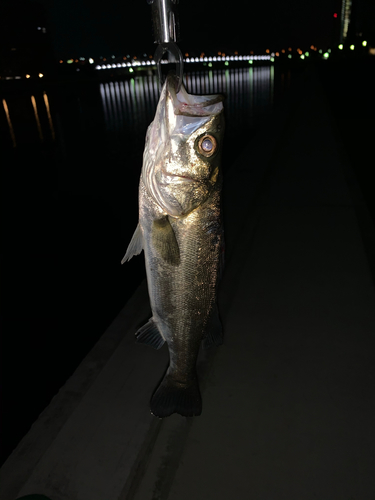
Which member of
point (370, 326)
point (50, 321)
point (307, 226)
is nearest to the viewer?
point (370, 326)

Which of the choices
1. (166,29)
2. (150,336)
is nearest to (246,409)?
(150,336)

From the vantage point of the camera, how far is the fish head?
157cm

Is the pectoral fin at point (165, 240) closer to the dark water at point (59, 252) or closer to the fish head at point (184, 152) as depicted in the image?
the fish head at point (184, 152)

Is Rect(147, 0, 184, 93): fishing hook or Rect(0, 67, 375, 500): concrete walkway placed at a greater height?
Rect(147, 0, 184, 93): fishing hook

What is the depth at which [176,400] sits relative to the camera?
6.41 ft

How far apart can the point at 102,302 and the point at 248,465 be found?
4507 mm

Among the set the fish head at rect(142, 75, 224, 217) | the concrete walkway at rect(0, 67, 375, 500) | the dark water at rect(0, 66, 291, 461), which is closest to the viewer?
the fish head at rect(142, 75, 224, 217)

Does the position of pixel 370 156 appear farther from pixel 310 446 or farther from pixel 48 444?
pixel 48 444

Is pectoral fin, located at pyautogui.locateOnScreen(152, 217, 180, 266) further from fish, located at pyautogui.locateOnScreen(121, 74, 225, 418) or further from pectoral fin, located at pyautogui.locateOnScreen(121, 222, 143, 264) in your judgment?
pectoral fin, located at pyautogui.locateOnScreen(121, 222, 143, 264)

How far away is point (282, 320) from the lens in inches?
113

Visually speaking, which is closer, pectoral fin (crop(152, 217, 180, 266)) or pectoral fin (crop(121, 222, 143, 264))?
pectoral fin (crop(152, 217, 180, 266))

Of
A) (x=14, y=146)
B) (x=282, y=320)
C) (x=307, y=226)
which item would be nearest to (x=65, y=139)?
(x=14, y=146)

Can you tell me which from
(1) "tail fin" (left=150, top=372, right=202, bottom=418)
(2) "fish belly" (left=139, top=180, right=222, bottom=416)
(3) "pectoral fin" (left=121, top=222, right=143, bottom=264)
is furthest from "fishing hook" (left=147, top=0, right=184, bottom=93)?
(1) "tail fin" (left=150, top=372, right=202, bottom=418)

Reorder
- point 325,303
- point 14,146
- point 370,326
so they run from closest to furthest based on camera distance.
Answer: point 370,326, point 325,303, point 14,146
